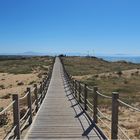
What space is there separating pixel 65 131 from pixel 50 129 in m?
0.54

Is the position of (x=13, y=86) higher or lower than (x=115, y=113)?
lower

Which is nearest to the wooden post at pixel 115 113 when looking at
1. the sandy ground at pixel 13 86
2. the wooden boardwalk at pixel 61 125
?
the wooden boardwalk at pixel 61 125

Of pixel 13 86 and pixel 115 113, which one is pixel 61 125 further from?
pixel 13 86

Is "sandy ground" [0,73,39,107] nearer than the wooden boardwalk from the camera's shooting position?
No

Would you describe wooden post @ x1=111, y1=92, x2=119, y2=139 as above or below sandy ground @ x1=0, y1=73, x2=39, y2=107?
above

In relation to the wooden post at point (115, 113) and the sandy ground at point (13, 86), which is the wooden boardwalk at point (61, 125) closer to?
the wooden post at point (115, 113)

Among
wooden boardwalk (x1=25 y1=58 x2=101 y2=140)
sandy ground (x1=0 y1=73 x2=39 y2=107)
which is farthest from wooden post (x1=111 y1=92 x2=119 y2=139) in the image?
sandy ground (x1=0 y1=73 x2=39 y2=107)

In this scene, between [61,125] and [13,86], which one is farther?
[13,86]

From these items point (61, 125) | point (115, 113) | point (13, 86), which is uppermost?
point (115, 113)

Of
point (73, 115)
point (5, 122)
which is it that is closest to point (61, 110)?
point (73, 115)

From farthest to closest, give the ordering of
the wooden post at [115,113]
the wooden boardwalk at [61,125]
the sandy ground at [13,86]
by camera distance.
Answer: the sandy ground at [13,86] < the wooden boardwalk at [61,125] < the wooden post at [115,113]

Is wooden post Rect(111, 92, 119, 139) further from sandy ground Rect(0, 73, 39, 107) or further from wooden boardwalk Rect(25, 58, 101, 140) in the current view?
sandy ground Rect(0, 73, 39, 107)

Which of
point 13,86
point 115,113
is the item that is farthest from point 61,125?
point 13,86

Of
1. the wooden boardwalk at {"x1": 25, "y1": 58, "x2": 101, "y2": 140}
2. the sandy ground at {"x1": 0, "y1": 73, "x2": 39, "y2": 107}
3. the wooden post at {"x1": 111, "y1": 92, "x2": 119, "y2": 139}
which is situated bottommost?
the sandy ground at {"x1": 0, "y1": 73, "x2": 39, "y2": 107}
